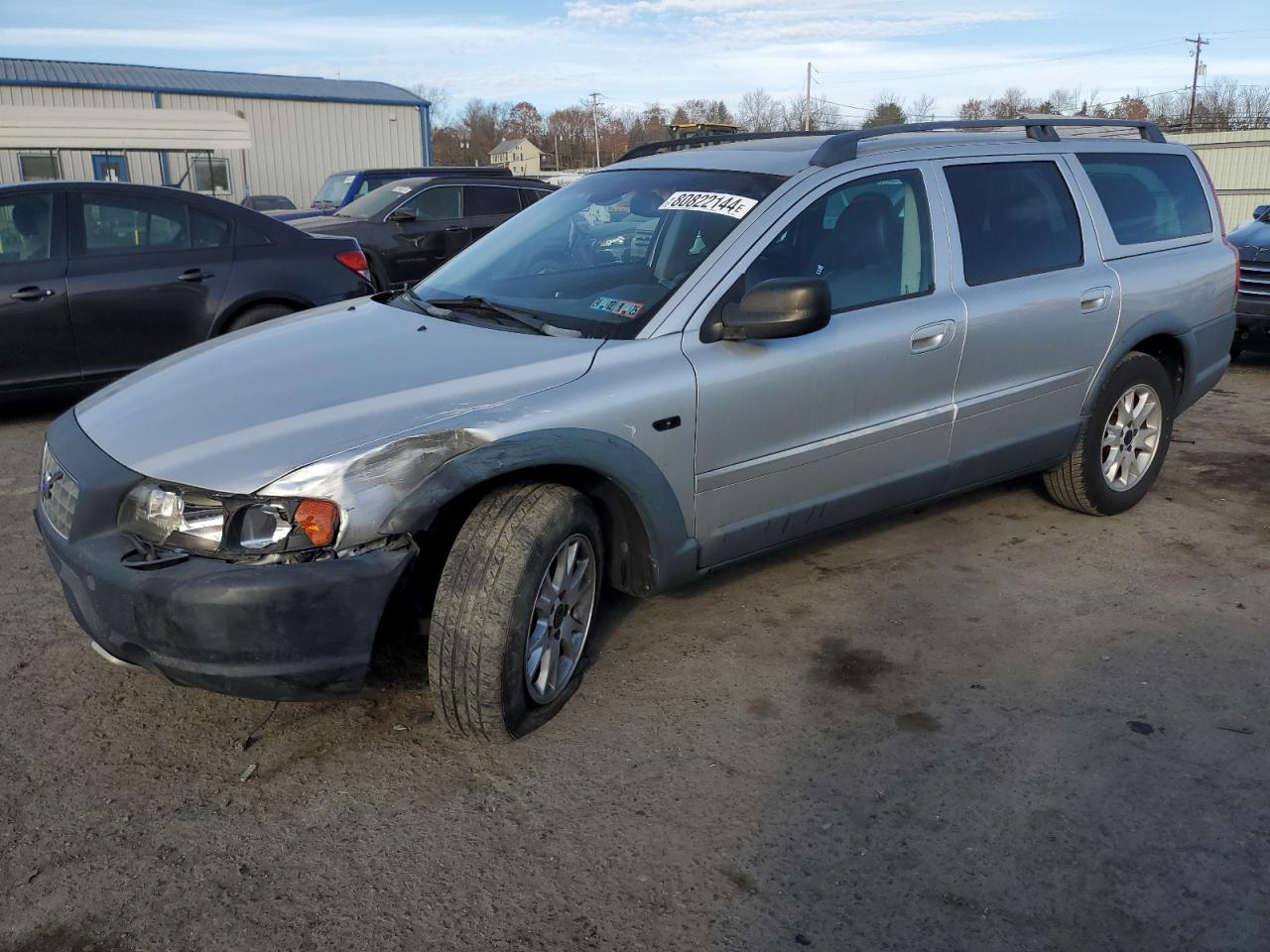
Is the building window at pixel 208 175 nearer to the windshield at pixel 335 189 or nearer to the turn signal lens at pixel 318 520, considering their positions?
the windshield at pixel 335 189

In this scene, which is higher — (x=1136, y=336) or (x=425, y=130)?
(x=425, y=130)

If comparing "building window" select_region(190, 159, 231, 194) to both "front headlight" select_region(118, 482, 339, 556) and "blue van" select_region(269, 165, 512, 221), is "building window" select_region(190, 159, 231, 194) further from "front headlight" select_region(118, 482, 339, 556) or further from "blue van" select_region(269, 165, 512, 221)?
"front headlight" select_region(118, 482, 339, 556)

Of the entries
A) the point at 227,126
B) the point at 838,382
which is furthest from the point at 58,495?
the point at 227,126

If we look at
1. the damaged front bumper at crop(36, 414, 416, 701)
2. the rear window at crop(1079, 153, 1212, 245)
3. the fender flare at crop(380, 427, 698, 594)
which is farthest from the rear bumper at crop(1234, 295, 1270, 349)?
the damaged front bumper at crop(36, 414, 416, 701)

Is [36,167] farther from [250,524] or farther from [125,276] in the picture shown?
[250,524]

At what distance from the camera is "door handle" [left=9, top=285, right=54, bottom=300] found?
6.47 meters

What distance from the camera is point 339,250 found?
7.45 meters

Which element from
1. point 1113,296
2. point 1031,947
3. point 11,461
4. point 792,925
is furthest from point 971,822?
point 11,461

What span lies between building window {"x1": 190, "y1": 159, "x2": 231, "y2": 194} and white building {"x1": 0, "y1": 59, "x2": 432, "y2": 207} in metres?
0.04

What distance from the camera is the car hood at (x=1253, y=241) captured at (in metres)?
8.93

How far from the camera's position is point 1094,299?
4676 mm

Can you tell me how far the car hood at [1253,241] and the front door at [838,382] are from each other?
238 inches

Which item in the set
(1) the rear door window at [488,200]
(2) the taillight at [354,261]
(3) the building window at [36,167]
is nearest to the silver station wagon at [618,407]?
(2) the taillight at [354,261]

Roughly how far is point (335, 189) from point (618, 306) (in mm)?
14776
